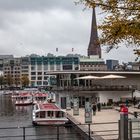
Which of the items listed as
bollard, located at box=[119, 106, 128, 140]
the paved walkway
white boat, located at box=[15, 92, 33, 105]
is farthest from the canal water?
white boat, located at box=[15, 92, 33, 105]

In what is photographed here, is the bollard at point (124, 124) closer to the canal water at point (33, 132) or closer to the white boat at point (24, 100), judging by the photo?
the canal water at point (33, 132)

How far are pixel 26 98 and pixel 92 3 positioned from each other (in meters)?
104

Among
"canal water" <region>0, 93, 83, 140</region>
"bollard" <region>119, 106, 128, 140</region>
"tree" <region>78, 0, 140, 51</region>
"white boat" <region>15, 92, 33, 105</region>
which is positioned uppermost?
"tree" <region>78, 0, 140, 51</region>

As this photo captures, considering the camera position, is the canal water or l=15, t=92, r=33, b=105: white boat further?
l=15, t=92, r=33, b=105: white boat

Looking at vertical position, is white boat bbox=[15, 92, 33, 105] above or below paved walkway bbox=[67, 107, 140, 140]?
below

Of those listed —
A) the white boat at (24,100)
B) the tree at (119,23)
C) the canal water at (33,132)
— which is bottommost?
the white boat at (24,100)

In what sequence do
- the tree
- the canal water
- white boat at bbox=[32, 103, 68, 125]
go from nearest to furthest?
the tree → the canal water → white boat at bbox=[32, 103, 68, 125]

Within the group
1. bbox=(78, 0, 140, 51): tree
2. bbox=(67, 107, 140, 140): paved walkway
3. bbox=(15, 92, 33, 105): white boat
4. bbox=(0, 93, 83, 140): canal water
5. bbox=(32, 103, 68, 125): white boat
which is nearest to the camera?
bbox=(78, 0, 140, 51): tree

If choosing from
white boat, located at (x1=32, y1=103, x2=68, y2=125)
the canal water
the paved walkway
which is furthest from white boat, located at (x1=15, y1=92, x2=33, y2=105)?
the paved walkway

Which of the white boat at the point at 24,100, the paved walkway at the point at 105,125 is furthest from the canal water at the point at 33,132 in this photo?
the white boat at the point at 24,100

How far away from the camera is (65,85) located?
93562 millimetres

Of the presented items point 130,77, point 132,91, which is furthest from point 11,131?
point 130,77

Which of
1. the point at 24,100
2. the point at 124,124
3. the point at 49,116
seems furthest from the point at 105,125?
the point at 24,100

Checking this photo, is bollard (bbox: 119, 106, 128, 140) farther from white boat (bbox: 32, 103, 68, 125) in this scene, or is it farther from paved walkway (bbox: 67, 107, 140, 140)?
white boat (bbox: 32, 103, 68, 125)
